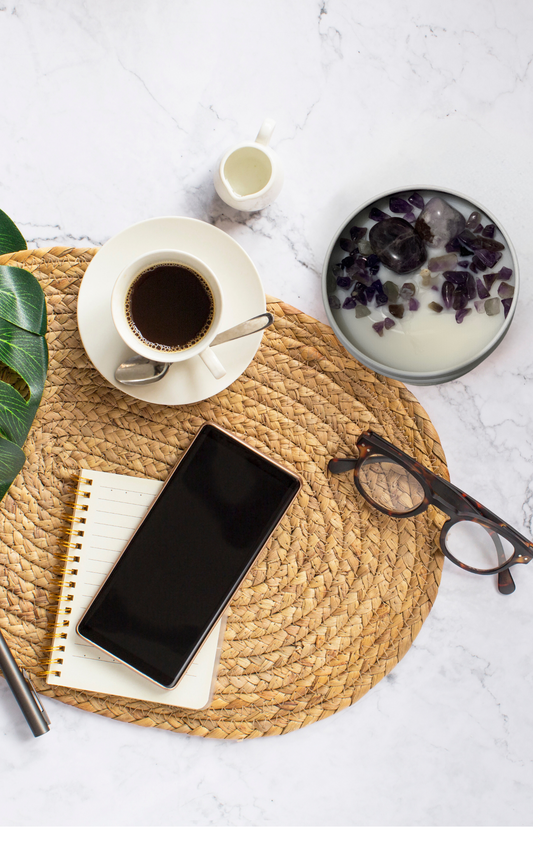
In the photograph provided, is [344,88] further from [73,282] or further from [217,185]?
[73,282]

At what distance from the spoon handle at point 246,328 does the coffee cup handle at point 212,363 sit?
2 centimetres

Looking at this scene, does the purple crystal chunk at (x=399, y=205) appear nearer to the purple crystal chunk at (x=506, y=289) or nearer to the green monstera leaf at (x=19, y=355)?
the purple crystal chunk at (x=506, y=289)

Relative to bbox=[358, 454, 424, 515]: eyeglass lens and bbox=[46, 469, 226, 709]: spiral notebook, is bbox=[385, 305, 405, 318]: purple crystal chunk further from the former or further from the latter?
bbox=[46, 469, 226, 709]: spiral notebook

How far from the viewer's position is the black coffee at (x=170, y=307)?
663 millimetres

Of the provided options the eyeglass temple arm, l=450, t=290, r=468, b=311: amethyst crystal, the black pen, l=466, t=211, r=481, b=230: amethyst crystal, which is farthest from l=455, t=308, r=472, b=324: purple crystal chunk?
the black pen

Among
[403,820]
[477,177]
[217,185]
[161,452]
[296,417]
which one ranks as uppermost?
[477,177]

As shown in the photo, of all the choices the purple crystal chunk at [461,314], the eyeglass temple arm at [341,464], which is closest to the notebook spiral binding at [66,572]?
the eyeglass temple arm at [341,464]

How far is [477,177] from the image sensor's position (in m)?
0.81

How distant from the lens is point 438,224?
2.37 feet

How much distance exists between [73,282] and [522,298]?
626 mm

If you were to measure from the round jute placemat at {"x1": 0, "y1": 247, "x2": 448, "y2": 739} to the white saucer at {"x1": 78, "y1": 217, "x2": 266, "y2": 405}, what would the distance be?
57 millimetres

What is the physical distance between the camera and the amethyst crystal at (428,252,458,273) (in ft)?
2.36

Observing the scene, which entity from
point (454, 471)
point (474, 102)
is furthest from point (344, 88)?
point (454, 471)

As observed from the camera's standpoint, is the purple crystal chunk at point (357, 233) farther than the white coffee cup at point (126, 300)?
Yes
